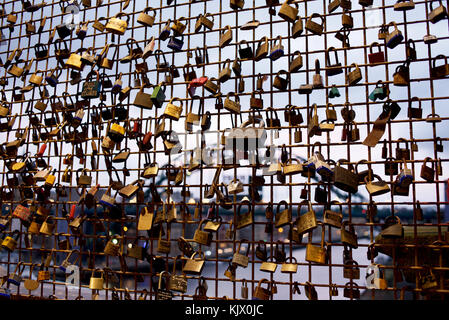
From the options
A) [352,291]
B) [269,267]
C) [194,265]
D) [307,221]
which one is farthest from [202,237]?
[352,291]

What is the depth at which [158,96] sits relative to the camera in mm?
2629

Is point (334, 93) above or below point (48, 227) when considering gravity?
above

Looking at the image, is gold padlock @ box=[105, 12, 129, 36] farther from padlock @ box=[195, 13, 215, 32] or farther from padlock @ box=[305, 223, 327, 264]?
padlock @ box=[305, 223, 327, 264]

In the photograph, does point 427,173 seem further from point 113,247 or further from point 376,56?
point 113,247

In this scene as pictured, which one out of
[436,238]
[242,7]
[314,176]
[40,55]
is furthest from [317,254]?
[40,55]

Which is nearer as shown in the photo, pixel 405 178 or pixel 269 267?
pixel 405 178

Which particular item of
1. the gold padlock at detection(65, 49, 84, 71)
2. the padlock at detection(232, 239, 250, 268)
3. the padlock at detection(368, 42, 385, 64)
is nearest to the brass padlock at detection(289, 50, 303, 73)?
the padlock at detection(368, 42, 385, 64)

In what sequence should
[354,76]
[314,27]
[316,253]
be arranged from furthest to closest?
[314,27] < [354,76] < [316,253]

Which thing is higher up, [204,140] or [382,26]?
[382,26]

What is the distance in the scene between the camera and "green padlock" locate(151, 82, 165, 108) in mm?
2613
